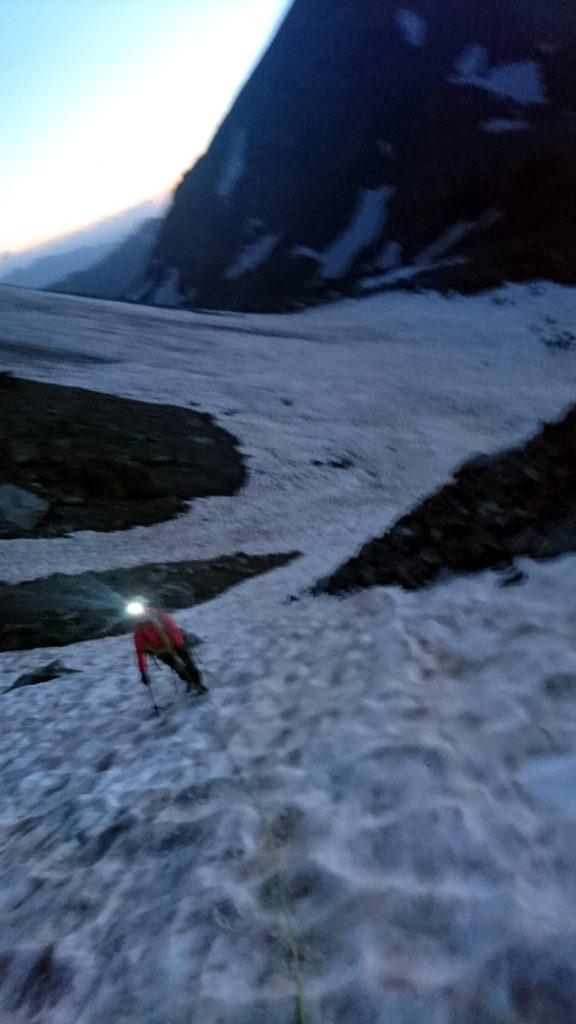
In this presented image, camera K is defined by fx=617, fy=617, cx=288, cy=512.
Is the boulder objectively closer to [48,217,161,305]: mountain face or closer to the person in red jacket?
the person in red jacket

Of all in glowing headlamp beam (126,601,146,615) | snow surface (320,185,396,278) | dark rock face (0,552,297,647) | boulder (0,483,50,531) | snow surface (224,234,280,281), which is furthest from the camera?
snow surface (224,234,280,281)

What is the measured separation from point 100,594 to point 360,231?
6727cm

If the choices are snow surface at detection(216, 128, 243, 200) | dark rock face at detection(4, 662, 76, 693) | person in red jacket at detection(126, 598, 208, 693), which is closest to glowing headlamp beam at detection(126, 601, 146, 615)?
person in red jacket at detection(126, 598, 208, 693)

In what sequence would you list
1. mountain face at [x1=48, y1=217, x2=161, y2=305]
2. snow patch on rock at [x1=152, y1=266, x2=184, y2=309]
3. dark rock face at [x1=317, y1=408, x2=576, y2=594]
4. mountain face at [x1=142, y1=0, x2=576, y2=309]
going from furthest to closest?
mountain face at [x1=48, y1=217, x2=161, y2=305] < snow patch on rock at [x1=152, y1=266, x2=184, y2=309] < mountain face at [x1=142, y1=0, x2=576, y2=309] < dark rock face at [x1=317, y1=408, x2=576, y2=594]

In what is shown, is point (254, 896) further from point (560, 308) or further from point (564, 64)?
point (564, 64)

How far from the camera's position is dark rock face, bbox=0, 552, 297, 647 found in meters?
11.9

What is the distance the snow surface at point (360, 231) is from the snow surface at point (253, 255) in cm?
947

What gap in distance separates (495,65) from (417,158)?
17623mm

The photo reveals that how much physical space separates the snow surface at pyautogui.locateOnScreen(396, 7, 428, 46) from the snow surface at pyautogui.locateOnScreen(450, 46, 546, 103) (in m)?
6.43

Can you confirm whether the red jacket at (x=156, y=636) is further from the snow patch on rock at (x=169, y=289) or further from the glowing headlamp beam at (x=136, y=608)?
the snow patch on rock at (x=169, y=289)

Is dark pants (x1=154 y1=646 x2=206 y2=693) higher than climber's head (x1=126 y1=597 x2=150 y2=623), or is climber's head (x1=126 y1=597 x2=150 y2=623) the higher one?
climber's head (x1=126 y1=597 x2=150 y2=623)

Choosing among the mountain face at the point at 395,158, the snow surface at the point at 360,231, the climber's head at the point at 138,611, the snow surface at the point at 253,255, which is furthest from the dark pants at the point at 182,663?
the snow surface at the point at 253,255

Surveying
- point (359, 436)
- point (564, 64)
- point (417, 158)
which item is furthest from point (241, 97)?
point (359, 436)

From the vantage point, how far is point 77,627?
12070 millimetres
